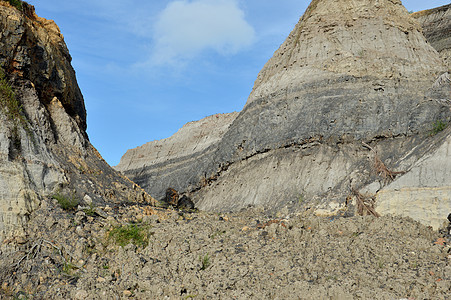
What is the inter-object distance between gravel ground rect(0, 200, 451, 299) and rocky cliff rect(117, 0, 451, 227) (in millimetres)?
5020

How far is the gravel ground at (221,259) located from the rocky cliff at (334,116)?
502cm

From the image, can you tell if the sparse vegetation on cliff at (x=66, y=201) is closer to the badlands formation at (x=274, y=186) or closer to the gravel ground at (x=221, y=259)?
the badlands formation at (x=274, y=186)

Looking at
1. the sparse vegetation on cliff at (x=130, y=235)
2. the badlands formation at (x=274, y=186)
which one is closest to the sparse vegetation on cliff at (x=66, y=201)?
the badlands formation at (x=274, y=186)

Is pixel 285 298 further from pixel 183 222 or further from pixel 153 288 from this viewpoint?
pixel 183 222

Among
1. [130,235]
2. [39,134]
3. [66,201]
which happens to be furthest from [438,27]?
[66,201]

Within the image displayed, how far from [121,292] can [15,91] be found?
7385 millimetres

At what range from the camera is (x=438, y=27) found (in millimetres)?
42250

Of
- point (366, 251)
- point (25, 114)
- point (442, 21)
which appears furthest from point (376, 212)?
point (442, 21)

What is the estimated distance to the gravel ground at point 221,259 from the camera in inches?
374

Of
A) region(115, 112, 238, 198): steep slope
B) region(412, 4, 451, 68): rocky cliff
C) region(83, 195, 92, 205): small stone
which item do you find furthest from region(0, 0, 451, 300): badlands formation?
region(412, 4, 451, 68): rocky cliff

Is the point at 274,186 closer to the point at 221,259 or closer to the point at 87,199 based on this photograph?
the point at 87,199

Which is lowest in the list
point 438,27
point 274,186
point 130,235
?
point 130,235

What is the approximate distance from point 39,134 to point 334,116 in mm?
13114

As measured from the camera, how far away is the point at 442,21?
42750 millimetres
